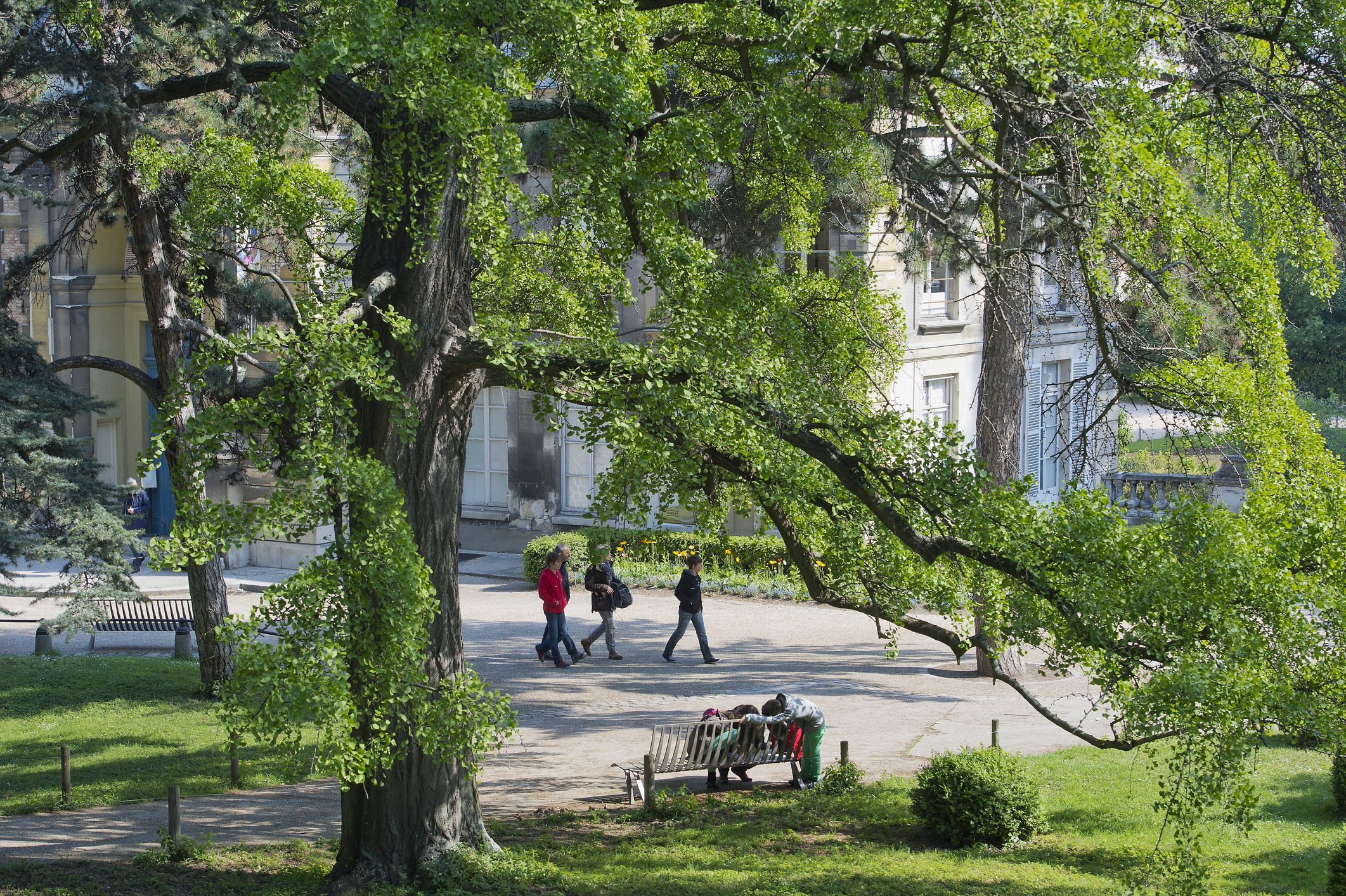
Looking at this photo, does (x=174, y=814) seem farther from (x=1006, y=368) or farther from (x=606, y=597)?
(x=1006, y=368)

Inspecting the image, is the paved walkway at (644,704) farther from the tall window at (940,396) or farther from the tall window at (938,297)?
the tall window at (938,297)

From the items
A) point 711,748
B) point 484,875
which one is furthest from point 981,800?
point 484,875

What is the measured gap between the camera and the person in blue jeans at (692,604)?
17406mm

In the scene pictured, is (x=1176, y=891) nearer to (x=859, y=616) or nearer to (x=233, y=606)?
(x=859, y=616)

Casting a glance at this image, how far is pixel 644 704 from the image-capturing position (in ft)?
51.2

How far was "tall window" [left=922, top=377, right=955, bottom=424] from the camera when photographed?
26.5 meters

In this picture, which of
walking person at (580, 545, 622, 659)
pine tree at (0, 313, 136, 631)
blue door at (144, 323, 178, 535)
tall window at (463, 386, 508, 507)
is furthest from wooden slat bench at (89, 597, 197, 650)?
blue door at (144, 323, 178, 535)

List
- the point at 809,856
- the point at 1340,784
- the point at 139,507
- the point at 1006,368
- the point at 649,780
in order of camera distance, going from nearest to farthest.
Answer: the point at 809,856 < the point at 1340,784 < the point at 649,780 < the point at 1006,368 < the point at 139,507

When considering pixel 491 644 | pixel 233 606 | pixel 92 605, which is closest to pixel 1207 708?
pixel 92 605

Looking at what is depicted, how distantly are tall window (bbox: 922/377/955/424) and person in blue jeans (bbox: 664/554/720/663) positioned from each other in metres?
10.3

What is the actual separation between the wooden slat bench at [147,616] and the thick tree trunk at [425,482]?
35.8ft

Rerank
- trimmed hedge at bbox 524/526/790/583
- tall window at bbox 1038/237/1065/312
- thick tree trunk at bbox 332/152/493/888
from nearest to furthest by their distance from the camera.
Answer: thick tree trunk at bbox 332/152/493/888
tall window at bbox 1038/237/1065/312
trimmed hedge at bbox 524/526/790/583

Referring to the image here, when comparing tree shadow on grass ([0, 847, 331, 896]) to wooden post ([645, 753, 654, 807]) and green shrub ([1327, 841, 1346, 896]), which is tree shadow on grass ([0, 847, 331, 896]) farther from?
green shrub ([1327, 841, 1346, 896])

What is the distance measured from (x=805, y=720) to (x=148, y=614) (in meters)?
13.1
